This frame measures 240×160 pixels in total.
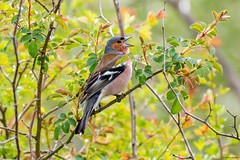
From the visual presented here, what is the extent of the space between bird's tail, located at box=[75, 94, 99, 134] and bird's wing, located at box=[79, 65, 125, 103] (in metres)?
0.04

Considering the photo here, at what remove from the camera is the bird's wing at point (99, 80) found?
15.0ft

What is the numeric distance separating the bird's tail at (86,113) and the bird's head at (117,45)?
0.56m

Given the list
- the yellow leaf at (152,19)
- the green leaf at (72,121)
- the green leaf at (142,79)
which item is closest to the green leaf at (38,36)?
the green leaf at (72,121)

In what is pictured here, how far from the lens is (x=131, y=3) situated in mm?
11938

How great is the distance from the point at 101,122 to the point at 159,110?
5.29 metres

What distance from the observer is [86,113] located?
416cm

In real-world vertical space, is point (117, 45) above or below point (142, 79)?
above

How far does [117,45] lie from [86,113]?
4.39ft

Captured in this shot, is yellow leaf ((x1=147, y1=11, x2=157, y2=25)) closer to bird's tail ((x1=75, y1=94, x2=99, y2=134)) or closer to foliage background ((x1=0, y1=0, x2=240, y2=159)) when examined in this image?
foliage background ((x1=0, y1=0, x2=240, y2=159))

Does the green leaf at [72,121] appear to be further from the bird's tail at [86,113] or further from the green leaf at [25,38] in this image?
the green leaf at [25,38]

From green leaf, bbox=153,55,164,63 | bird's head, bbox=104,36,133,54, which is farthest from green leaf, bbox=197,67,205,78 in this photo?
bird's head, bbox=104,36,133,54

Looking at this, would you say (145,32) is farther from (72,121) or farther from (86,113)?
(72,121)

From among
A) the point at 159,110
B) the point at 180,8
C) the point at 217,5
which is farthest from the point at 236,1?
the point at 159,110

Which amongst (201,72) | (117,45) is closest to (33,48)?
(201,72)
